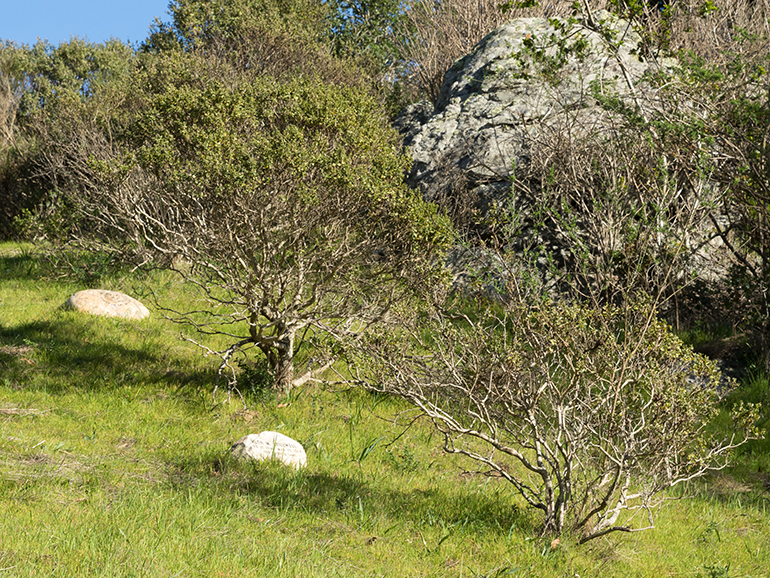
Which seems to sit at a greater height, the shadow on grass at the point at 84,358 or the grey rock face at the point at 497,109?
the grey rock face at the point at 497,109

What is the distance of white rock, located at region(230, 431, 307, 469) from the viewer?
264 inches

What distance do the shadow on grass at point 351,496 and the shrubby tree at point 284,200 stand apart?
1.68m

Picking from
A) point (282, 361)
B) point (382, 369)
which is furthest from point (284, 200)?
point (382, 369)

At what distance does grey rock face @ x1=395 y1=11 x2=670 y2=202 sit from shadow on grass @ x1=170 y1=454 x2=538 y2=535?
287 inches

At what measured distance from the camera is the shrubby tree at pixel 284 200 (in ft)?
25.4

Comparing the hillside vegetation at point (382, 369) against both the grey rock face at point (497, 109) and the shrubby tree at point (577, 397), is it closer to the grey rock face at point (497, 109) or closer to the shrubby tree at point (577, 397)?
the shrubby tree at point (577, 397)

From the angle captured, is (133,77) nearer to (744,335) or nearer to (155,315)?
(155,315)

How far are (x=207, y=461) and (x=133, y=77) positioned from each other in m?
14.9

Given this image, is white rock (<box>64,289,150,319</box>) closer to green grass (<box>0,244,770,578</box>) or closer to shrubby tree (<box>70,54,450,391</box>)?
green grass (<box>0,244,770,578</box>)

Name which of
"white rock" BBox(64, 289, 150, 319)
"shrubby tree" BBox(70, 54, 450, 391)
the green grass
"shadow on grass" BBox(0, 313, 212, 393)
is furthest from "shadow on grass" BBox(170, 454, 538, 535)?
"white rock" BBox(64, 289, 150, 319)

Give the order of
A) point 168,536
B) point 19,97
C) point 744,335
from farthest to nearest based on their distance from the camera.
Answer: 1. point 19,97
2. point 744,335
3. point 168,536

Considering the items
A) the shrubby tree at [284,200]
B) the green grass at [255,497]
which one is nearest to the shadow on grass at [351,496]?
the green grass at [255,497]

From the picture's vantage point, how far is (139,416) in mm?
7828

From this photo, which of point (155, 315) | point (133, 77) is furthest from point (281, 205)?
point (133, 77)
